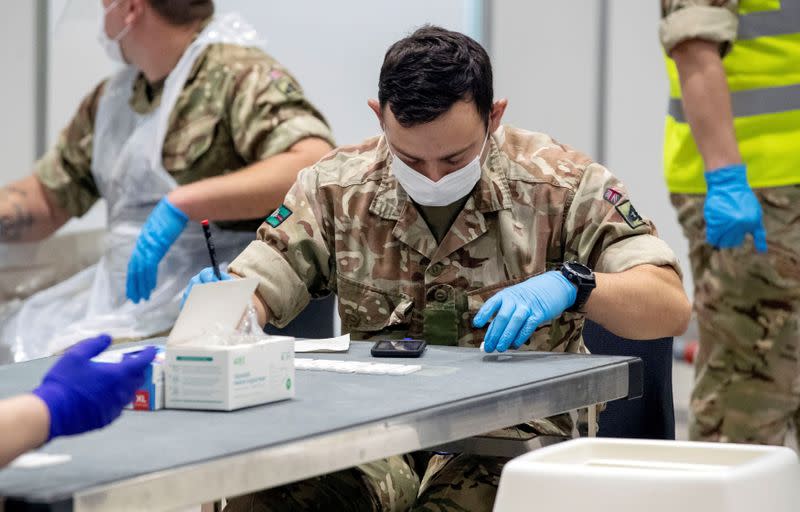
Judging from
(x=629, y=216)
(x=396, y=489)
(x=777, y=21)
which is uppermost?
(x=777, y=21)

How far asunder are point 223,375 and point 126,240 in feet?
6.03

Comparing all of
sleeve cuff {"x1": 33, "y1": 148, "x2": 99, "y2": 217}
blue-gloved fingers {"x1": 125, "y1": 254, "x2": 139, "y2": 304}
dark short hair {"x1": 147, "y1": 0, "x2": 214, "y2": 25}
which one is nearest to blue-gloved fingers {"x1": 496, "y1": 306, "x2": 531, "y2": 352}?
blue-gloved fingers {"x1": 125, "y1": 254, "x2": 139, "y2": 304}

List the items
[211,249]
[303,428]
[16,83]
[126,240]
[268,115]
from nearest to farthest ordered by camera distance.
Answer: [303,428] < [211,249] < [268,115] < [126,240] < [16,83]

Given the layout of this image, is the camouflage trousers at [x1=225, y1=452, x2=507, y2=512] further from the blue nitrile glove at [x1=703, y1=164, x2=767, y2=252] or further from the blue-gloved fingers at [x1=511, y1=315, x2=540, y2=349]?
the blue nitrile glove at [x1=703, y1=164, x2=767, y2=252]

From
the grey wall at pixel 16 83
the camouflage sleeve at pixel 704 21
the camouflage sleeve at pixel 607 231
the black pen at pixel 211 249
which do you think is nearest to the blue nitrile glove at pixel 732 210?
the camouflage sleeve at pixel 704 21

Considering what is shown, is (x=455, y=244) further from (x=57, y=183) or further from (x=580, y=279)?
(x=57, y=183)

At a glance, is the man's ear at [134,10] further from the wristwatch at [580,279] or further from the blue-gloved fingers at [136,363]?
the blue-gloved fingers at [136,363]

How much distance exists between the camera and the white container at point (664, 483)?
4.04 feet

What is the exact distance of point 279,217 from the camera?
2207 millimetres

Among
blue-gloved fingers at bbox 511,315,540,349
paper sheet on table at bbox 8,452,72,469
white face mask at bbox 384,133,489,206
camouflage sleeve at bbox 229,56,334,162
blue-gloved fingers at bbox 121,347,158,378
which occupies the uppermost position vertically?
camouflage sleeve at bbox 229,56,334,162

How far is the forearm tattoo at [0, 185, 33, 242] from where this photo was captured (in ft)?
10.9

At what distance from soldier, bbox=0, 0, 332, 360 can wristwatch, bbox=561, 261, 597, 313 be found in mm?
1139

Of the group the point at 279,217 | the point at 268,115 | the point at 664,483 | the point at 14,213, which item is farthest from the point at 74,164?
the point at 664,483

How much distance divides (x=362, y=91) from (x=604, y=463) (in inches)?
136
